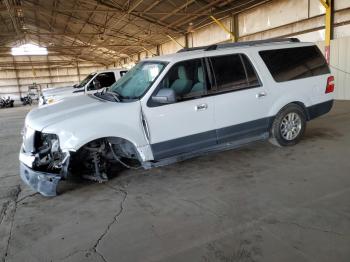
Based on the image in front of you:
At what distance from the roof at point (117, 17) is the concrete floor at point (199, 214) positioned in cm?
1090

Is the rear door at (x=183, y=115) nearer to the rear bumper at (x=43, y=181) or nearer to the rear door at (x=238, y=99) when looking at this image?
the rear door at (x=238, y=99)

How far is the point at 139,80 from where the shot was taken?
14.2 feet

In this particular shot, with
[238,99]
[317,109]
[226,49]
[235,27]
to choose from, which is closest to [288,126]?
[317,109]

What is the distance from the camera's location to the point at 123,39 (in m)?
23.7

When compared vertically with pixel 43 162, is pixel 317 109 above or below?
above

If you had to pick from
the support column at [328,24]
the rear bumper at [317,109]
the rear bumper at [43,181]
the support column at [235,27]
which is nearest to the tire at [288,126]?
the rear bumper at [317,109]

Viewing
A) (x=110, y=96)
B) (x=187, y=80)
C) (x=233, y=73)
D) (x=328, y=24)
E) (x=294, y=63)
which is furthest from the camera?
(x=328, y=24)

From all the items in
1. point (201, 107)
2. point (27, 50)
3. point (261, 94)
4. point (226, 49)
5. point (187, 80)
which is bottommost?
point (201, 107)

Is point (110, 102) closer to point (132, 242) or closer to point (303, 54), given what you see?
point (132, 242)

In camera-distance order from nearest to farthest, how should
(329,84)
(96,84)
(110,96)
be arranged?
(110,96) < (329,84) < (96,84)

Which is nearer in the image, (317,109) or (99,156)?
(99,156)

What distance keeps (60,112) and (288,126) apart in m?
3.86

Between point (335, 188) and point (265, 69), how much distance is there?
2173 mm

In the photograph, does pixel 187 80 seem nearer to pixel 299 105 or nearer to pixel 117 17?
pixel 299 105
